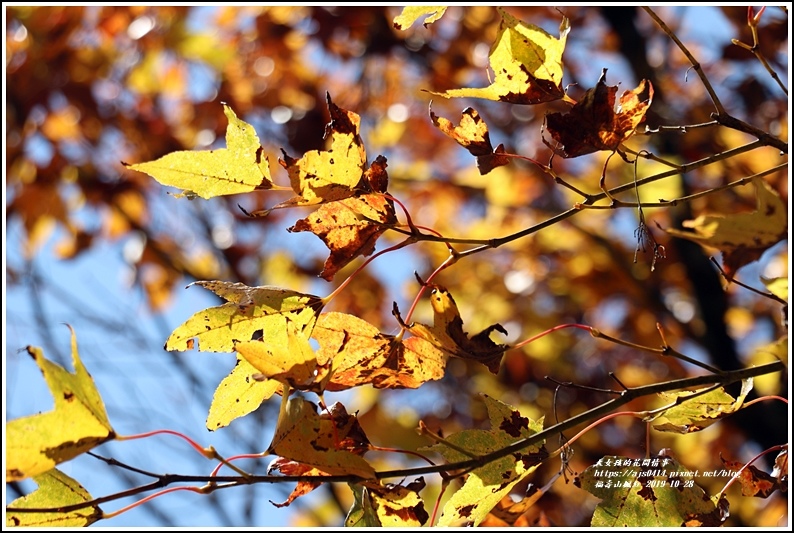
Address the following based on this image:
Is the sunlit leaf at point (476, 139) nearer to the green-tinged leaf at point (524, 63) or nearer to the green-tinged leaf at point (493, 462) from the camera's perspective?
the green-tinged leaf at point (524, 63)

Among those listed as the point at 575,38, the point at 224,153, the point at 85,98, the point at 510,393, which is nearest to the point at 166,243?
the point at 85,98

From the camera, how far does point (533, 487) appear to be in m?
0.71

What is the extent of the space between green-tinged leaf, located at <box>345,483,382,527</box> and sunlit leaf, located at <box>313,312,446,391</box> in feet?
0.30

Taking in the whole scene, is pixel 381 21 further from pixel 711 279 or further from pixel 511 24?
pixel 511 24

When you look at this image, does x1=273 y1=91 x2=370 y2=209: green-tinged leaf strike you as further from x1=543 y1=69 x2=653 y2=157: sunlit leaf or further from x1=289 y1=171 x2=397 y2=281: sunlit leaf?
x1=543 y1=69 x2=653 y2=157: sunlit leaf

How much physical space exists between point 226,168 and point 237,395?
188 mm

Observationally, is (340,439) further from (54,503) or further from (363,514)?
(54,503)

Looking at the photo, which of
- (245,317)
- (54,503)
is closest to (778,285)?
(245,317)

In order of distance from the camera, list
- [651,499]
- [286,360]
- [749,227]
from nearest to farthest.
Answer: [749,227] → [286,360] → [651,499]

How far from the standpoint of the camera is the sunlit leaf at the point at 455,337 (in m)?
0.60

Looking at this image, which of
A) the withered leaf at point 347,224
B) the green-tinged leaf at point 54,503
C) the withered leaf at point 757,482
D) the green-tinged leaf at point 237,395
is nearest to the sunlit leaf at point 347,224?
the withered leaf at point 347,224

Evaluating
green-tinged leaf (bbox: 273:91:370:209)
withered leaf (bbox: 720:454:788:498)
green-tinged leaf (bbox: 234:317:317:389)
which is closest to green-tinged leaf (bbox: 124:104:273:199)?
green-tinged leaf (bbox: 273:91:370:209)

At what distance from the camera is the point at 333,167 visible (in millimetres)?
580

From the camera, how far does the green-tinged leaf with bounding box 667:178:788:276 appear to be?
1.37 feet
